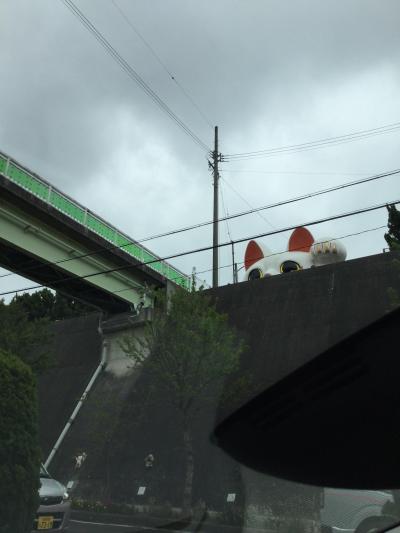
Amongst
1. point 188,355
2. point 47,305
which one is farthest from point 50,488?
point 47,305

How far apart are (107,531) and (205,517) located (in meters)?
0.96

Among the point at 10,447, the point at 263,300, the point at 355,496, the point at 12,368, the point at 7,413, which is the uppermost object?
the point at 263,300

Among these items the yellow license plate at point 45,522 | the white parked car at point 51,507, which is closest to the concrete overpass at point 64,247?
the white parked car at point 51,507

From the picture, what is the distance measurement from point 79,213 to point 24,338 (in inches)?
300

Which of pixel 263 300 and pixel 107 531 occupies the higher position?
pixel 263 300

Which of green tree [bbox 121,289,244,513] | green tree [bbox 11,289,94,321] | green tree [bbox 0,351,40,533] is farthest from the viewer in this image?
green tree [bbox 11,289,94,321]

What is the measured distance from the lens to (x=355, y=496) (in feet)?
9.57

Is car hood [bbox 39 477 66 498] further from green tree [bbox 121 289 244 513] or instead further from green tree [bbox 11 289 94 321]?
green tree [bbox 11 289 94 321]

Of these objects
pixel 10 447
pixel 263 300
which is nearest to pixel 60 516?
pixel 10 447

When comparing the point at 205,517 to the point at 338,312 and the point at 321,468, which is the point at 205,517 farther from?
the point at 338,312

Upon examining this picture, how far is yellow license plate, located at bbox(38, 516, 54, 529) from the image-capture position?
15.1ft

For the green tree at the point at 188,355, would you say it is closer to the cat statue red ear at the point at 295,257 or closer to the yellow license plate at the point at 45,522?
the yellow license plate at the point at 45,522

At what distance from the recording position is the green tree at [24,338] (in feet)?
27.1

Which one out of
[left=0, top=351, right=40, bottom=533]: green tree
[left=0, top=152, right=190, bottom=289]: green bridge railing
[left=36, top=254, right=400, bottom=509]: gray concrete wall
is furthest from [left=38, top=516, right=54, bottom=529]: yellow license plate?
[left=0, top=152, right=190, bottom=289]: green bridge railing
